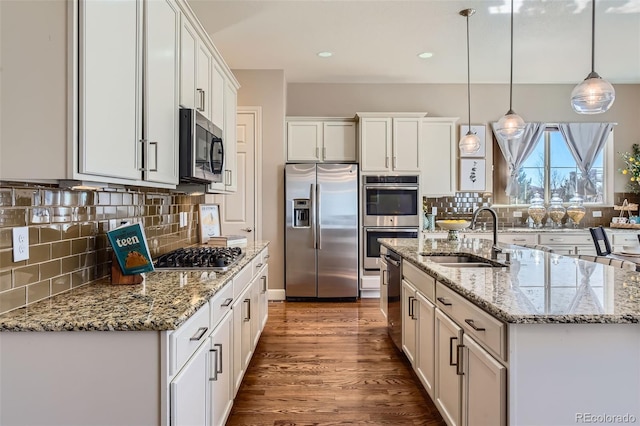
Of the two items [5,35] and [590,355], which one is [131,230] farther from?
[590,355]

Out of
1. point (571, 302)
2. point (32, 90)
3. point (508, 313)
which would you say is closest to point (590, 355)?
point (571, 302)

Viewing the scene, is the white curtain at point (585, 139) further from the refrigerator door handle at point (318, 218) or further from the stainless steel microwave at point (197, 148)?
the stainless steel microwave at point (197, 148)

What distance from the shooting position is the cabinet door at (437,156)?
5043 millimetres

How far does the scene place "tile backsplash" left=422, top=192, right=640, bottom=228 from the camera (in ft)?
17.4

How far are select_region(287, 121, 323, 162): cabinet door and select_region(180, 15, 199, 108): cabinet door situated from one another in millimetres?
2598

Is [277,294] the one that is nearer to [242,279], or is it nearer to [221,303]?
[242,279]

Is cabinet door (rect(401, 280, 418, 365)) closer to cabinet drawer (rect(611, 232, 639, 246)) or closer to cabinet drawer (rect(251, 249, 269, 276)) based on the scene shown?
cabinet drawer (rect(251, 249, 269, 276))

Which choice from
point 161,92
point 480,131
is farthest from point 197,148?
point 480,131

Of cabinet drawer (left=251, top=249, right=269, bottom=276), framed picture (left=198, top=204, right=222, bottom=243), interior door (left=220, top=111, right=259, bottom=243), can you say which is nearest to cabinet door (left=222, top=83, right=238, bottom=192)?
framed picture (left=198, top=204, right=222, bottom=243)

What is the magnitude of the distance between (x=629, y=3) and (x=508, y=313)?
11.7 ft

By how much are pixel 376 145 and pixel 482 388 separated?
12.0 ft

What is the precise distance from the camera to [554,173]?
5.44 metres

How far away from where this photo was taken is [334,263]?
461 centimetres

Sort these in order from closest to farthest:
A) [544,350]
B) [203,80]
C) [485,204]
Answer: [544,350] < [203,80] < [485,204]
